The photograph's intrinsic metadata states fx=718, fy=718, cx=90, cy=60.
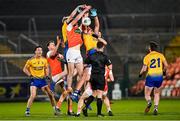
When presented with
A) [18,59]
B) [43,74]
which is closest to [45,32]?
[18,59]

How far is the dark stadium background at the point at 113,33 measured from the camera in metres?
36.4

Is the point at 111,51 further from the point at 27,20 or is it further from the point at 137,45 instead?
the point at 27,20

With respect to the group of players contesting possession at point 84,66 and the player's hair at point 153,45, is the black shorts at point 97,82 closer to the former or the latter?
the group of players contesting possession at point 84,66

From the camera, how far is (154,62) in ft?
77.5

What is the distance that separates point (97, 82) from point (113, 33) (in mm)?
20716

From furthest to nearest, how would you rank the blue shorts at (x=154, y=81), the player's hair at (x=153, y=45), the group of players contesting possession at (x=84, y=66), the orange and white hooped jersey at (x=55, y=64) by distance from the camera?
the orange and white hooped jersey at (x=55, y=64), the blue shorts at (x=154, y=81), the player's hair at (x=153, y=45), the group of players contesting possession at (x=84, y=66)

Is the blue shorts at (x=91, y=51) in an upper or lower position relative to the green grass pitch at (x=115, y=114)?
upper

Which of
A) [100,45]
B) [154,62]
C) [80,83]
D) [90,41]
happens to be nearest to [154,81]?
[154,62]

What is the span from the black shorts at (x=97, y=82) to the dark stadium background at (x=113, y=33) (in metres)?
13.5

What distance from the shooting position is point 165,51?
37750mm

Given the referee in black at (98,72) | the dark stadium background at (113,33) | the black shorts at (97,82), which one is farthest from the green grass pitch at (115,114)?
the dark stadium background at (113,33)

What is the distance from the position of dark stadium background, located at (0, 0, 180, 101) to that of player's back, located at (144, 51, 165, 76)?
12047mm

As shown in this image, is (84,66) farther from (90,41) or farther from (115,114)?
(115,114)

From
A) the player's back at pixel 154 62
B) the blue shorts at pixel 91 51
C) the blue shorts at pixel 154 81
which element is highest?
the blue shorts at pixel 91 51
